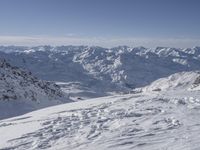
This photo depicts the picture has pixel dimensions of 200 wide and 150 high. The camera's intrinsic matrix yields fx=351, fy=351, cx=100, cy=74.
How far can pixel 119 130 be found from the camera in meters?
12.1

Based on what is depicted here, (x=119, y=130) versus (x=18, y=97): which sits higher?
(x=119, y=130)

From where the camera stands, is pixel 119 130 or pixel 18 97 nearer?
pixel 119 130

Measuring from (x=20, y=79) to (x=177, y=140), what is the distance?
147 ft

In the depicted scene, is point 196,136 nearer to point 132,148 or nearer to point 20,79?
point 132,148

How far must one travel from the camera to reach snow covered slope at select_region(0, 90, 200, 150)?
1030cm

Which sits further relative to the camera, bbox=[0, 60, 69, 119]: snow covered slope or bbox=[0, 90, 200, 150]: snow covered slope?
bbox=[0, 60, 69, 119]: snow covered slope

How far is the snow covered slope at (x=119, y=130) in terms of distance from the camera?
10297 millimetres

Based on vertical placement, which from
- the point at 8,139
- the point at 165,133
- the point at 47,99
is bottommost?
the point at 47,99

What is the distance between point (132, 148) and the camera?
988 cm

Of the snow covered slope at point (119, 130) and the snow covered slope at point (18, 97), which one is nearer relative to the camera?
the snow covered slope at point (119, 130)

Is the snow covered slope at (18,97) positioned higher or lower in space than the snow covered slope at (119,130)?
lower

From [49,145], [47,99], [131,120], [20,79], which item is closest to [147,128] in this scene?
[131,120]

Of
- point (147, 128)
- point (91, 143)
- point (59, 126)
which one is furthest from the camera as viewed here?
point (59, 126)

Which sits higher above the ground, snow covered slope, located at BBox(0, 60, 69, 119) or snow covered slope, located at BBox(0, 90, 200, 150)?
snow covered slope, located at BBox(0, 90, 200, 150)
